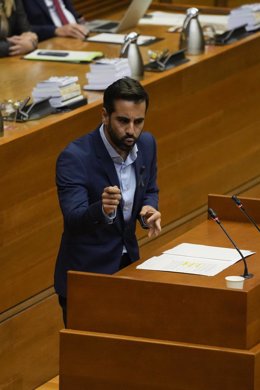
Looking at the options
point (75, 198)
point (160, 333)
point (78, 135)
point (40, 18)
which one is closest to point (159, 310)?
point (160, 333)

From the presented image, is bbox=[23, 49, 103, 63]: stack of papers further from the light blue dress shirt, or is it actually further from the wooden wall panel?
the light blue dress shirt

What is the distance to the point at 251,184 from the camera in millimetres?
4418

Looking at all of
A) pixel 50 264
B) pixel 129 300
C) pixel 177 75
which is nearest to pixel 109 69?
pixel 177 75

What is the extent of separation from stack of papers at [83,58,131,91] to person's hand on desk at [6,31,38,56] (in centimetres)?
55

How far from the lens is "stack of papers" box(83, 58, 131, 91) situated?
145 inches

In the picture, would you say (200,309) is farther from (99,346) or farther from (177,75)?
(177,75)

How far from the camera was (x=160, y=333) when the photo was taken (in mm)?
2219

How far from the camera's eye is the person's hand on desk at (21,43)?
4203mm

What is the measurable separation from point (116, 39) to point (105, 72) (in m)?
0.83

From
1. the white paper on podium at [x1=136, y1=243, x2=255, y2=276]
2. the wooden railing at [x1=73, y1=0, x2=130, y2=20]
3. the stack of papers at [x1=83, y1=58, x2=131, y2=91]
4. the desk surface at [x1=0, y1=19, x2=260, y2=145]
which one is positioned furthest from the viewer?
the wooden railing at [x1=73, y1=0, x2=130, y2=20]

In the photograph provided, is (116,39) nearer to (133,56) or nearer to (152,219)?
(133,56)

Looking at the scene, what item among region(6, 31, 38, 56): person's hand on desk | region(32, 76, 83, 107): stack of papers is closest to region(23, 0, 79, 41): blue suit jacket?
region(6, 31, 38, 56): person's hand on desk

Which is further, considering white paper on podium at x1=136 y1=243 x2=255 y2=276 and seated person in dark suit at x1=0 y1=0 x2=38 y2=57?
seated person in dark suit at x1=0 y1=0 x2=38 y2=57

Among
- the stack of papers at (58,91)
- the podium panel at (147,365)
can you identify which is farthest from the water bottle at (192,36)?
the podium panel at (147,365)
